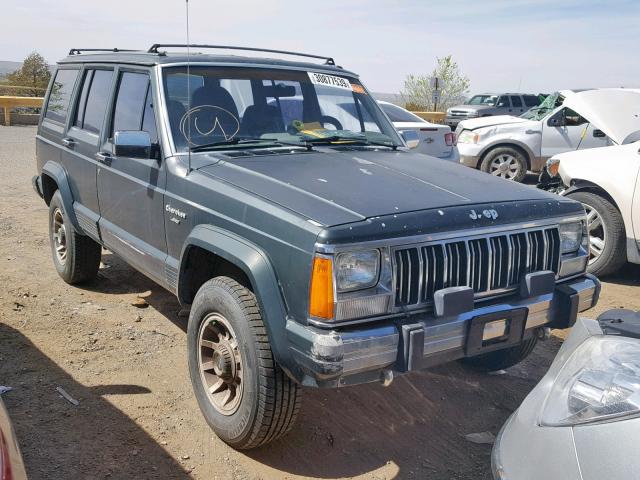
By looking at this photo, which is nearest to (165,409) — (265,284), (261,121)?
(265,284)

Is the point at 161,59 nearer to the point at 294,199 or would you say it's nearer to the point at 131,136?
the point at 131,136

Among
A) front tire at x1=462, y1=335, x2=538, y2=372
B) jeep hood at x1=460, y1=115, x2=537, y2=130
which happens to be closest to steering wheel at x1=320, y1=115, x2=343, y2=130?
front tire at x1=462, y1=335, x2=538, y2=372

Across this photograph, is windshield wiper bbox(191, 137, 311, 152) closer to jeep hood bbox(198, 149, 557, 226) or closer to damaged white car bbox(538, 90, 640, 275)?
jeep hood bbox(198, 149, 557, 226)

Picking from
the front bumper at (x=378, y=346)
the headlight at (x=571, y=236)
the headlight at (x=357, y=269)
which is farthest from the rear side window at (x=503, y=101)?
the headlight at (x=357, y=269)

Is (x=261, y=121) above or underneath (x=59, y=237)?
above

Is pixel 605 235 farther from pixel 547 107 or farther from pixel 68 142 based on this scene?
pixel 547 107

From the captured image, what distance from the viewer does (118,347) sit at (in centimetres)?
458

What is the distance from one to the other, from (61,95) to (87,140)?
3.40 feet

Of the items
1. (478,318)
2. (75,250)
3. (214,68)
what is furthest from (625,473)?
(75,250)

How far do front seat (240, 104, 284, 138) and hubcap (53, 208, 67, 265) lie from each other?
92.9 inches

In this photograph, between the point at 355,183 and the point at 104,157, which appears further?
the point at 104,157

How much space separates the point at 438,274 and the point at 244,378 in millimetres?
1054

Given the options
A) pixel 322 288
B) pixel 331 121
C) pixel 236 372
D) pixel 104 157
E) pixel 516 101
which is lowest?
pixel 236 372

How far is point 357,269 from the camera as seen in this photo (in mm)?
2857
